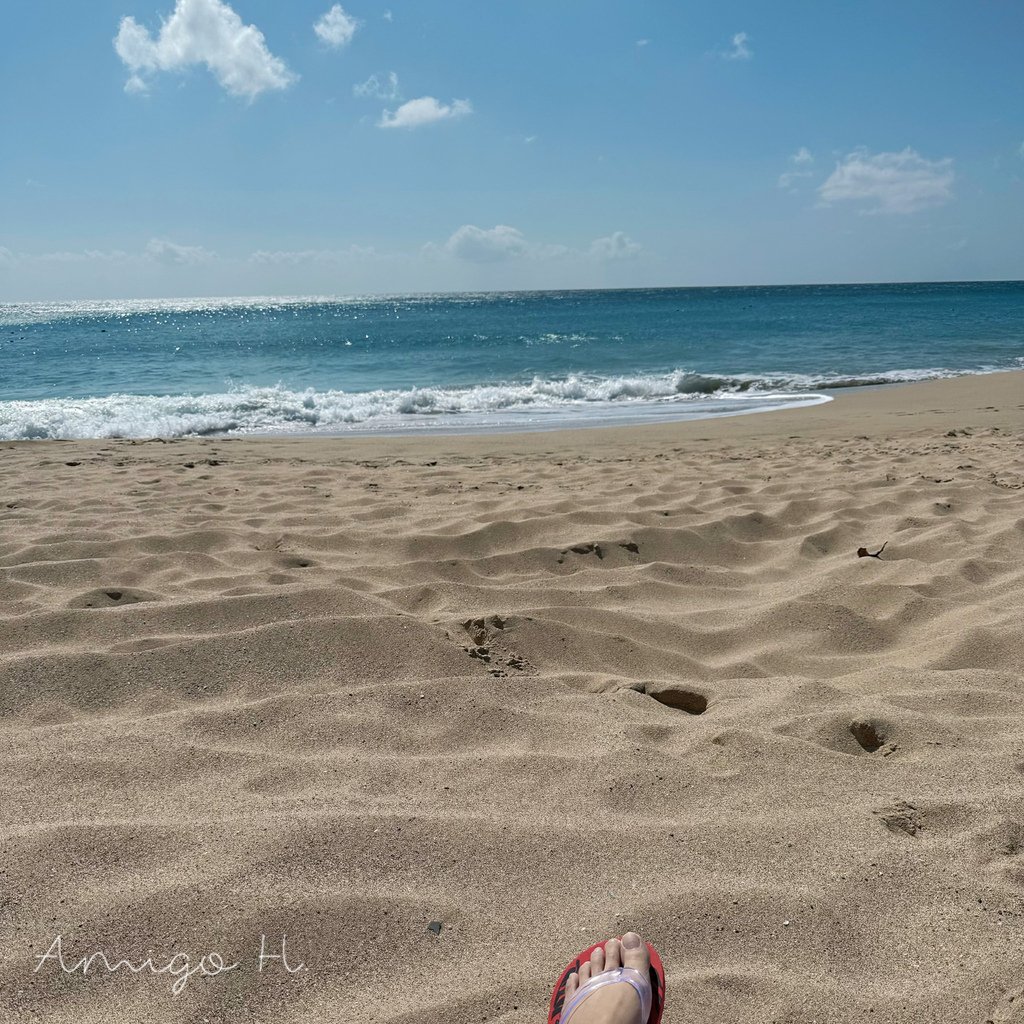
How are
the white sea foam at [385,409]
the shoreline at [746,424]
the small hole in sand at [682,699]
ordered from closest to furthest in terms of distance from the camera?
the small hole in sand at [682,699], the shoreline at [746,424], the white sea foam at [385,409]

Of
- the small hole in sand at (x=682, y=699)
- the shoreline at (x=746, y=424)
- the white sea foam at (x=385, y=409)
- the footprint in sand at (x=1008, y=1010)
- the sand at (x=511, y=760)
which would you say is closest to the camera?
the footprint in sand at (x=1008, y=1010)

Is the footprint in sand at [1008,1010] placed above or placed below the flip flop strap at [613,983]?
below

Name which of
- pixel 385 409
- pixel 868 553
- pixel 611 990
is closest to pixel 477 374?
pixel 385 409

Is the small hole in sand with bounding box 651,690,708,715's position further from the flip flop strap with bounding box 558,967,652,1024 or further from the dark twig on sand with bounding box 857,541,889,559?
the dark twig on sand with bounding box 857,541,889,559

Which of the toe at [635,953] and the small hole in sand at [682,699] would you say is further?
the small hole in sand at [682,699]

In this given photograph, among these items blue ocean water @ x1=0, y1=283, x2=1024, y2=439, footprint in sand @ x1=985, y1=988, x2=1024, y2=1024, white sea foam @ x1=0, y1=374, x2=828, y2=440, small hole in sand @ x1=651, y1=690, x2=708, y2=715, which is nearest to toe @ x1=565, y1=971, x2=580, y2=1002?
footprint in sand @ x1=985, y1=988, x2=1024, y2=1024

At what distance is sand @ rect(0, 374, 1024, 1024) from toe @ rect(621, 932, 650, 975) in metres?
0.06

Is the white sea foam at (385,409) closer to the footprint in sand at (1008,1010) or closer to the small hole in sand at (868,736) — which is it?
the small hole in sand at (868,736)

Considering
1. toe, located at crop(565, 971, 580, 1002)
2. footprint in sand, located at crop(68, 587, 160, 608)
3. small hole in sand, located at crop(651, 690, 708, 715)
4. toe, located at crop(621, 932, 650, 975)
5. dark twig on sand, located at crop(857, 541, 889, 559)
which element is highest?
footprint in sand, located at crop(68, 587, 160, 608)

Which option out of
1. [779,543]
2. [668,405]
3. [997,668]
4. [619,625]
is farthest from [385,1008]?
[668,405]

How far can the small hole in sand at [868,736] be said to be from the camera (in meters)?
2.21

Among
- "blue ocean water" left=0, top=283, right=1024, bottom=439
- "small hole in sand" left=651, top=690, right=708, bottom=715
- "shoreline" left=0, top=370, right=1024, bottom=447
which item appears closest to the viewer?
"small hole in sand" left=651, top=690, right=708, bottom=715

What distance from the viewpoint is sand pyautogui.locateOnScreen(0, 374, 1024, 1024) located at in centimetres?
145

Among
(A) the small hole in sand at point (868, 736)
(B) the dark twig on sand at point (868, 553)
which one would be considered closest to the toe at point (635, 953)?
(A) the small hole in sand at point (868, 736)
